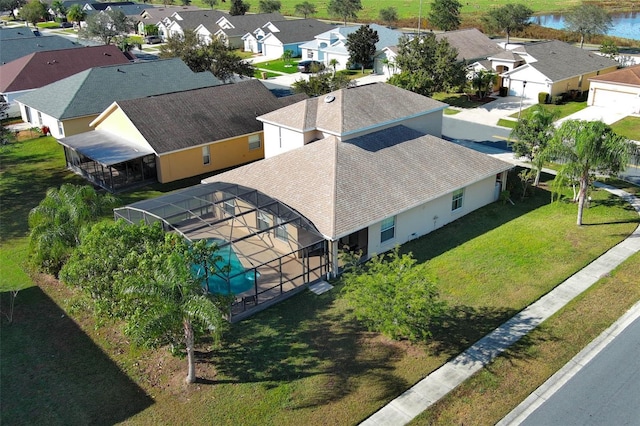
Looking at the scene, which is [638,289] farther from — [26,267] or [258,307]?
[26,267]

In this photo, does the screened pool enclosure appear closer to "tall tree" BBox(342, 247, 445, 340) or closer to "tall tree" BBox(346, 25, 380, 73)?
"tall tree" BBox(342, 247, 445, 340)

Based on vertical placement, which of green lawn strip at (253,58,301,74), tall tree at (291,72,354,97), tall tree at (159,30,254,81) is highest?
tall tree at (159,30,254,81)

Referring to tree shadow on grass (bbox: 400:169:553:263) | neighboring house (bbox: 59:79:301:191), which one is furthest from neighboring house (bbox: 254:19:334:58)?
tree shadow on grass (bbox: 400:169:553:263)

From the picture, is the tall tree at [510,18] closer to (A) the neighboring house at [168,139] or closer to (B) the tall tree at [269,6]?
(B) the tall tree at [269,6]

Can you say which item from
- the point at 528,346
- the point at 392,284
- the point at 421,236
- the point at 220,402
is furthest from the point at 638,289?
the point at 220,402

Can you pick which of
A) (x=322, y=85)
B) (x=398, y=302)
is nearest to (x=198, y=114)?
(x=322, y=85)

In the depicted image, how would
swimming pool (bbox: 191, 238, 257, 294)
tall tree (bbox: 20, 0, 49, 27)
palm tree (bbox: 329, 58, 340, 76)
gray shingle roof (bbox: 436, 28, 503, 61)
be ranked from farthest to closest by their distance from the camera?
1. tall tree (bbox: 20, 0, 49, 27)
2. palm tree (bbox: 329, 58, 340, 76)
3. gray shingle roof (bbox: 436, 28, 503, 61)
4. swimming pool (bbox: 191, 238, 257, 294)
